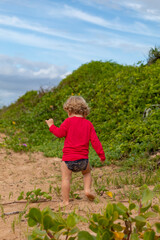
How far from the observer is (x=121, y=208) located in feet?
5.63

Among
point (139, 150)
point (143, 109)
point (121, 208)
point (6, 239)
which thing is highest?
point (143, 109)

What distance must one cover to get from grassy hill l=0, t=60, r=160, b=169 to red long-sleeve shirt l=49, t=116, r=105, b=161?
7.43 feet

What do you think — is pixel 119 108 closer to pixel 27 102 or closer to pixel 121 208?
pixel 27 102

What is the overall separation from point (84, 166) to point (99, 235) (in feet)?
8.44

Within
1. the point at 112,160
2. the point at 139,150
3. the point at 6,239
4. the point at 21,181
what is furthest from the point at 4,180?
the point at 6,239

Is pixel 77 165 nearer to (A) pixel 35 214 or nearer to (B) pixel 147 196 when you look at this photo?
(B) pixel 147 196

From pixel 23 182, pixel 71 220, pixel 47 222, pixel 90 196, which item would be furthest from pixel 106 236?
pixel 23 182

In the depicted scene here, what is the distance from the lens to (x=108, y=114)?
9859 mm

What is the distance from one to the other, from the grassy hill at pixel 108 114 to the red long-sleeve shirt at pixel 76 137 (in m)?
2.26

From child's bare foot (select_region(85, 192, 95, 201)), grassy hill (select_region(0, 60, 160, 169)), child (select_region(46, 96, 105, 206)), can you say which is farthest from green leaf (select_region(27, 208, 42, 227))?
grassy hill (select_region(0, 60, 160, 169))

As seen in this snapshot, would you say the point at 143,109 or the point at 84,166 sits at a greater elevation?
the point at 143,109

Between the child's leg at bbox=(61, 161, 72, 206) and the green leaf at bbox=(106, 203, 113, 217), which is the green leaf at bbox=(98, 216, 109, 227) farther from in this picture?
the child's leg at bbox=(61, 161, 72, 206)

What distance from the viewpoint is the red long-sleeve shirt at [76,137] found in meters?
4.10

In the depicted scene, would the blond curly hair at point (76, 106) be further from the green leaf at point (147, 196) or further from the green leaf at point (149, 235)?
the green leaf at point (149, 235)
